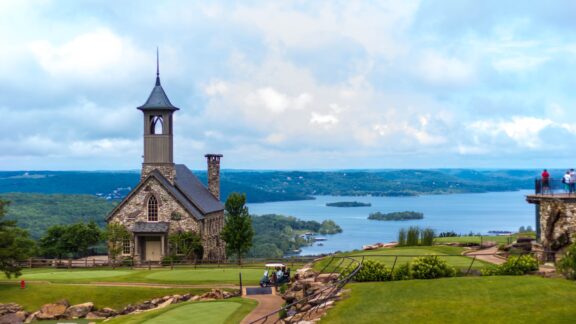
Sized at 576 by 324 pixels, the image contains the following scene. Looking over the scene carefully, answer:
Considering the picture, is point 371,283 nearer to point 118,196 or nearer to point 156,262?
point 156,262

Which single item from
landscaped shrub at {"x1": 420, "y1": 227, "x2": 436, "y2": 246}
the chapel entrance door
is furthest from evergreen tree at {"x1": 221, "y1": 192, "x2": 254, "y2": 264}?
landscaped shrub at {"x1": 420, "y1": 227, "x2": 436, "y2": 246}

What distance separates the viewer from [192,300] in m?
35.2

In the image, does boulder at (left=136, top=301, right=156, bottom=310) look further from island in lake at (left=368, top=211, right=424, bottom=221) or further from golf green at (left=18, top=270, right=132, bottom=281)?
island in lake at (left=368, top=211, right=424, bottom=221)

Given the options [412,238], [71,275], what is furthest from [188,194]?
[412,238]

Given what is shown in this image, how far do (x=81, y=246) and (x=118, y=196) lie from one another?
147m

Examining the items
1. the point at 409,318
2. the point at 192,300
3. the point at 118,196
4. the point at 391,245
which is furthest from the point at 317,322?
the point at 118,196

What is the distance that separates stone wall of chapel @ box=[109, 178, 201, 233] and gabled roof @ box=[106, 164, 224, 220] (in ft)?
1.00

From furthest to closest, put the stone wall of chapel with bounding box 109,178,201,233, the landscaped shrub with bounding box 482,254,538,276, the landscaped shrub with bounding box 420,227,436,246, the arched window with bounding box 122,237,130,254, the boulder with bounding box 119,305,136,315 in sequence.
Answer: the arched window with bounding box 122,237,130,254 < the stone wall of chapel with bounding box 109,178,201,233 < the landscaped shrub with bounding box 420,227,436,246 < the boulder with bounding box 119,305,136,315 < the landscaped shrub with bounding box 482,254,538,276

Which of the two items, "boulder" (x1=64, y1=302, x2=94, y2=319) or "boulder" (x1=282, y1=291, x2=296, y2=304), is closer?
"boulder" (x1=282, y1=291, x2=296, y2=304)

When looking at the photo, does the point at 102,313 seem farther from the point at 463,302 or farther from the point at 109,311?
the point at 463,302

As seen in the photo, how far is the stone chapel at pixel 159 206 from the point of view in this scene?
54.8 m

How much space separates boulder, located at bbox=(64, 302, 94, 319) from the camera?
3612 centimetres

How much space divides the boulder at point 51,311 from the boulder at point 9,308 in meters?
1.29

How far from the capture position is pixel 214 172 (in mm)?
62281
